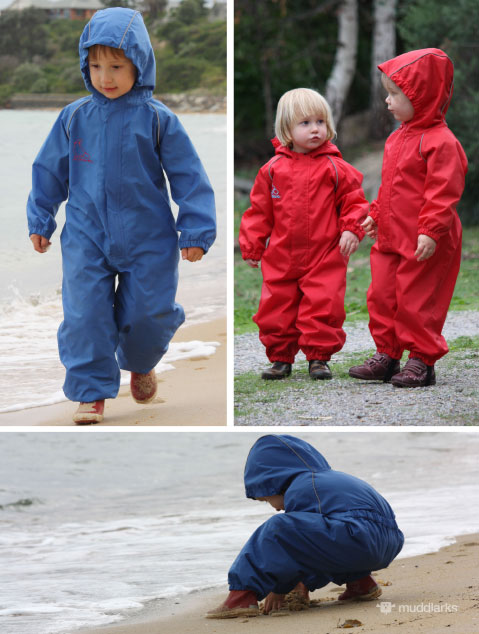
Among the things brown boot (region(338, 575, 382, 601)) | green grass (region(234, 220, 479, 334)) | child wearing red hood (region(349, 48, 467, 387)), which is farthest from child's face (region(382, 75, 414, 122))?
brown boot (region(338, 575, 382, 601))

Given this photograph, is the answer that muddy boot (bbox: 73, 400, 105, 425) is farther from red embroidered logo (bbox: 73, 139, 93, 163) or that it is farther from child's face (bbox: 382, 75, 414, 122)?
child's face (bbox: 382, 75, 414, 122)

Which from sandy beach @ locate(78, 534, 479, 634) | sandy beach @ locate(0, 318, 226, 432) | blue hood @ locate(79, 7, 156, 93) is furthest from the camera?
sandy beach @ locate(0, 318, 226, 432)

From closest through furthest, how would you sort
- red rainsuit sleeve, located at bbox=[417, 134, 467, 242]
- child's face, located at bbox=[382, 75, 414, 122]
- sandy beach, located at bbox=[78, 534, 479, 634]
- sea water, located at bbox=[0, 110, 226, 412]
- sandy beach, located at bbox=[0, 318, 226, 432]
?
sandy beach, located at bbox=[78, 534, 479, 634] → red rainsuit sleeve, located at bbox=[417, 134, 467, 242] → child's face, located at bbox=[382, 75, 414, 122] → sandy beach, located at bbox=[0, 318, 226, 432] → sea water, located at bbox=[0, 110, 226, 412]

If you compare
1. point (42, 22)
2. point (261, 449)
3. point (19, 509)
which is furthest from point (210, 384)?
point (42, 22)

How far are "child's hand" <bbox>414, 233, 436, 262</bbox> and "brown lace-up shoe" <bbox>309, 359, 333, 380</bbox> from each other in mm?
707

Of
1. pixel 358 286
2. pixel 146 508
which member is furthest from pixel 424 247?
pixel 358 286

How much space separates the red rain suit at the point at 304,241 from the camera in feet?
14.3

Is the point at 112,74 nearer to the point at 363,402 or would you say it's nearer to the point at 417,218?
the point at 417,218

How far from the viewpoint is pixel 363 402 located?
163 inches

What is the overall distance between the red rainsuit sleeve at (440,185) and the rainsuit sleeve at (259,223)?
2.50 ft

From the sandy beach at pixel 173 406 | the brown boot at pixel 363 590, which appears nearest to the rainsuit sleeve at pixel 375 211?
the sandy beach at pixel 173 406

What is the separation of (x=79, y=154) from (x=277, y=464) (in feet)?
5.25

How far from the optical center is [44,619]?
3078 mm

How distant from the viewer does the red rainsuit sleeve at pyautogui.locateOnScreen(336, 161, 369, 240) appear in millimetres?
4301
